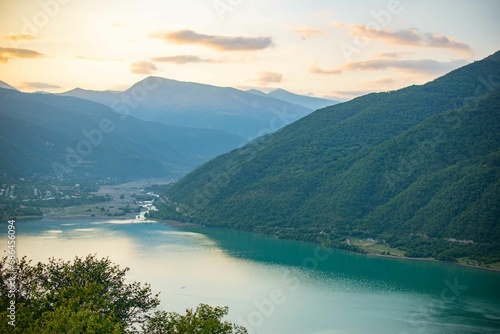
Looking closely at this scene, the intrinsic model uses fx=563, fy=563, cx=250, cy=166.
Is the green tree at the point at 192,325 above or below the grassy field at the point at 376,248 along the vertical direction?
above

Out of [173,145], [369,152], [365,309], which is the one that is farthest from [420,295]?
[173,145]

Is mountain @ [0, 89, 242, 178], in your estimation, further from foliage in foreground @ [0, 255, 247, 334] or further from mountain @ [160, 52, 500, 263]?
foliage in foreground @ [0, 255, 247, 334]

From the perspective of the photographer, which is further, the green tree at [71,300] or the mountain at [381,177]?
the mountain at [381,177]

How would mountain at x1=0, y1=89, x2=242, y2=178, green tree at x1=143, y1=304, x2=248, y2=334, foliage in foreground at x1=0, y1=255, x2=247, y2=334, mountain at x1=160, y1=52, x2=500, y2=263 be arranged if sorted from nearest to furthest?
1. foliage in foreground at x1=0, y1=255, x2=247, y2=334
2. green tree at x1=143, y1=304, x2=248, y2=334
3. mountain at x1=160, y1=52, x2=500, y2=263
4. mountain at x1=0, y1=89, x2=242, y2=178

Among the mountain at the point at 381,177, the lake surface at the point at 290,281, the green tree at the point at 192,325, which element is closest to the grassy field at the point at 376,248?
the mountain at the point at 381,177

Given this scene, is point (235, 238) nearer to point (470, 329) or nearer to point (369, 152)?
point (369, 152)

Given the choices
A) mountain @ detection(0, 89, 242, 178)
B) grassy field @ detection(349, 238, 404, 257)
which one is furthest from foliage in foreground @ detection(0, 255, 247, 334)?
mountain @ detection(0, 89, 242, 178)

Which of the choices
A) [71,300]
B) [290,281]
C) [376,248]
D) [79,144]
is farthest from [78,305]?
[79,144]

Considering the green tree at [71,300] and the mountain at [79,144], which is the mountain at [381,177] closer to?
the green tree at [71,300]
